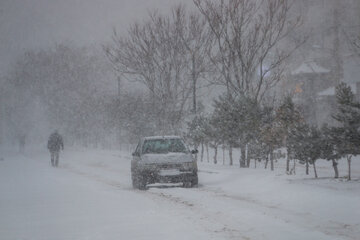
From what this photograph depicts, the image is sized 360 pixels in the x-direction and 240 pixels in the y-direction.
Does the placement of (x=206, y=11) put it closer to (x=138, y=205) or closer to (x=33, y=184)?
(x=33, y=184)

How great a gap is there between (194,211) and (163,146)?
660cm

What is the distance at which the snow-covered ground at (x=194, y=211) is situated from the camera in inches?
320

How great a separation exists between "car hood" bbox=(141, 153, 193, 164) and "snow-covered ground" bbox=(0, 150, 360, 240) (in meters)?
0.86

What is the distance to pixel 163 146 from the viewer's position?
17.1 metres

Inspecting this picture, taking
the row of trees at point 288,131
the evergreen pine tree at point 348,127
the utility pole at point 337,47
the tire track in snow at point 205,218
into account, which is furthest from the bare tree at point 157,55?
the utility pole at point 337,47

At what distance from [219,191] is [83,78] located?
198 feet

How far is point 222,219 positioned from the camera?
30.9ft

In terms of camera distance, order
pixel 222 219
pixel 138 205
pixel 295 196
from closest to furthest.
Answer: pixel 222 219, pixel 138 205, pixel 295 196

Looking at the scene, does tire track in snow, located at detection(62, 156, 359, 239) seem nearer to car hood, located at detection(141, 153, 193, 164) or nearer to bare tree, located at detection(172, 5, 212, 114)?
car hood, located at detection(141, 153, 193, 164)

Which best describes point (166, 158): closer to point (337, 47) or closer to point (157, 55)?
point (157, 55)

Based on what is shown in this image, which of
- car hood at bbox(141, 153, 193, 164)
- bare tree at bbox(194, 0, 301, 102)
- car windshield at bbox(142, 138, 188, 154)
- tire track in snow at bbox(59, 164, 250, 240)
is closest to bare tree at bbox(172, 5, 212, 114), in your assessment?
bare tree at bbox(194, 0, 301, 102)

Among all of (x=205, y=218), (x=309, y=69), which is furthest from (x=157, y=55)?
(x=309, y=69)

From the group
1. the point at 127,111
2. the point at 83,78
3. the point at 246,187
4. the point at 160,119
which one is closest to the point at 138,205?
the point at 246,187

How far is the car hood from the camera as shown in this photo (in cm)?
1591
